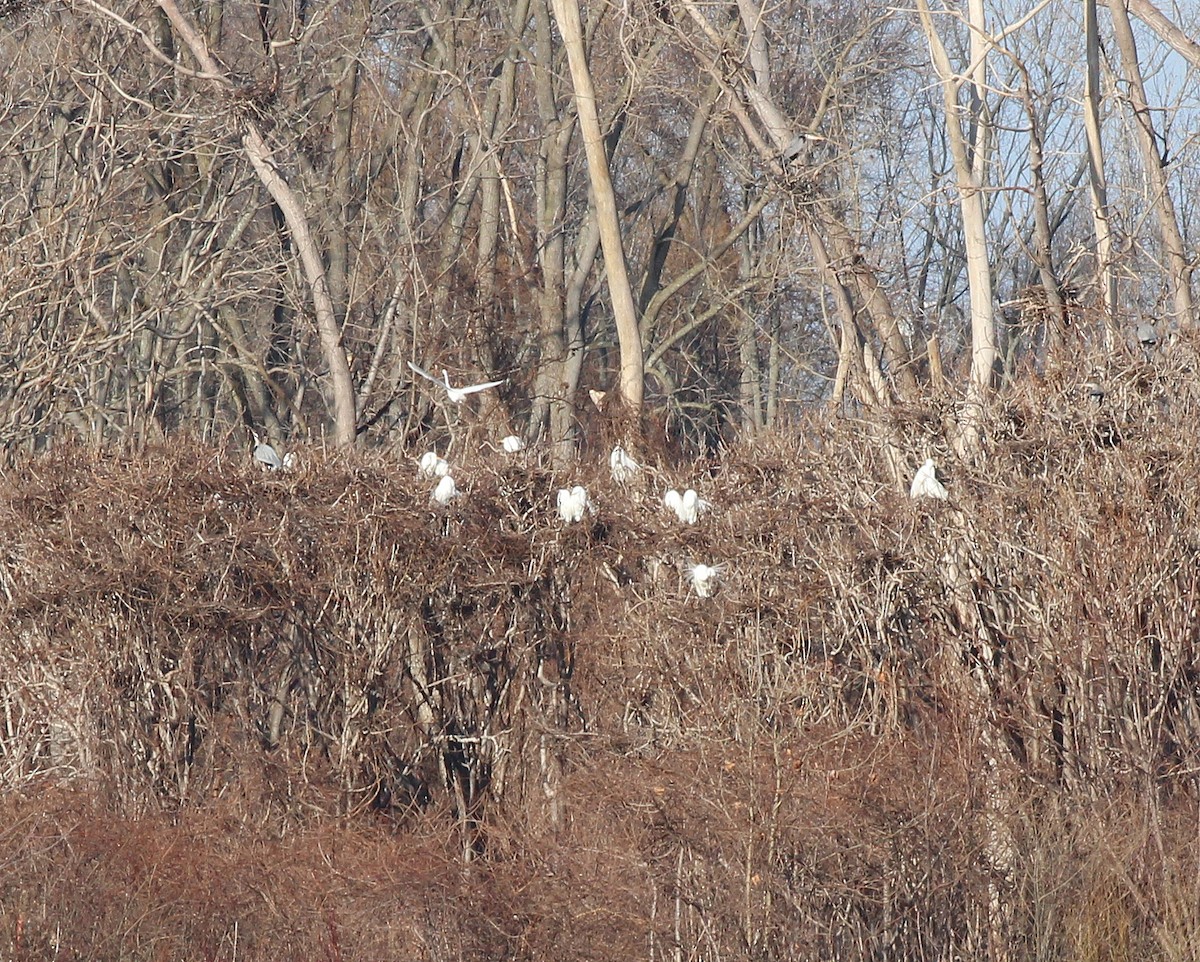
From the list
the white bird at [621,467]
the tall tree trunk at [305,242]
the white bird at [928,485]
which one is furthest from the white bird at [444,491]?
the tall tree trunk at [305,242]

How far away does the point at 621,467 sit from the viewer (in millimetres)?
6574

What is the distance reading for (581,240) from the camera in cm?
1588

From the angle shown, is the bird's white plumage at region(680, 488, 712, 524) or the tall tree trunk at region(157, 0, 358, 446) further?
the tall tree trunk at region(157, 0, 358, 446)

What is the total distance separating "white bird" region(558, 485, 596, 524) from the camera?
6156 millimetres

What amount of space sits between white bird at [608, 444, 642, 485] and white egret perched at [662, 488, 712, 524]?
1.31 feet

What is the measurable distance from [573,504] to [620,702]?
813 mm

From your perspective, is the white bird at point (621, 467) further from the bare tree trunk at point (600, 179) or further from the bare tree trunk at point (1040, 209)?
the bare tree trunk at point (600, 179)

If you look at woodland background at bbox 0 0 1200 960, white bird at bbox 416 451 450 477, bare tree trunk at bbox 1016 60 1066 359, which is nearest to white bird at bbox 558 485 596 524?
woodland background at bbox 0 0 1200 960

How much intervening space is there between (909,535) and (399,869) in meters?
2.30

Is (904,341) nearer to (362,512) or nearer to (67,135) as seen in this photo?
(362,512)

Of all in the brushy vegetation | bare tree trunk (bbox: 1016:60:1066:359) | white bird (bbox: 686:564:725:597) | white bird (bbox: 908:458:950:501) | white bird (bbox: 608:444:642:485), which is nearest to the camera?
the brushy vegetation

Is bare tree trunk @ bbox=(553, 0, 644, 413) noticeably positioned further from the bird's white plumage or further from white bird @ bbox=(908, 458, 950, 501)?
white bird @ bbox=(908, 458, 950, 501)

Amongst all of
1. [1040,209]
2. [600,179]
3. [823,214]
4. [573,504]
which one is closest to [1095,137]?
[1040,209]

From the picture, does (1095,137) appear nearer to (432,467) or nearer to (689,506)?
(689,506)
